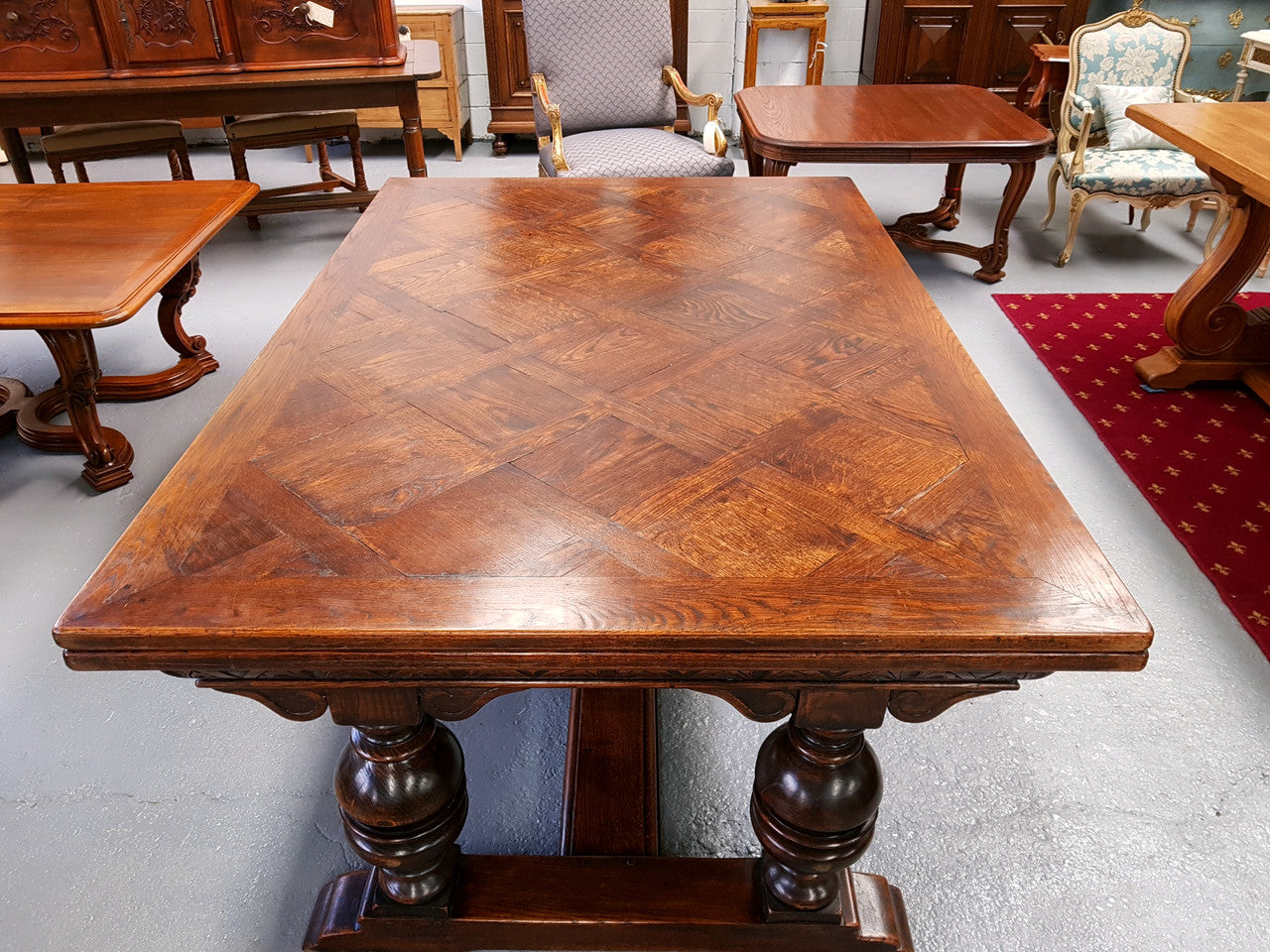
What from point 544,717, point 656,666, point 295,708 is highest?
point 656,666

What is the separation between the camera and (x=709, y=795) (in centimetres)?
166

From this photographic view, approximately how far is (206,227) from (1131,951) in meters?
2.70

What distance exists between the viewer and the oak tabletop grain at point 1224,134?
2516 millimetres

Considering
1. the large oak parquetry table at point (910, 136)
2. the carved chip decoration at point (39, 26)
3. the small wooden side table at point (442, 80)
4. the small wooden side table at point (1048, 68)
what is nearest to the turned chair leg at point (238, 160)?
the carved chip decoration at point (39, 26)

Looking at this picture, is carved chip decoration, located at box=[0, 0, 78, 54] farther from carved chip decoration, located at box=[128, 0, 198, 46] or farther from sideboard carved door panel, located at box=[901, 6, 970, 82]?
sideboard carved door panel, located at box=[901, 6, 970, 82]

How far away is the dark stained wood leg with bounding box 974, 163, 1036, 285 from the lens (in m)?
3.45

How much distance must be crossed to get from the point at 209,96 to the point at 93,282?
1.84 m

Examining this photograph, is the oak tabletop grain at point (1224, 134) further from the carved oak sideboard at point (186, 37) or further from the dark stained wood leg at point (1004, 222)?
the carved oak sideboard at point (186, 37)

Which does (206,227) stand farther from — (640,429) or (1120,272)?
(1120,272)

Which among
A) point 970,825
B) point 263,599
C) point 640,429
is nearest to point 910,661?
point 640,429

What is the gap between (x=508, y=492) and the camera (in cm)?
116

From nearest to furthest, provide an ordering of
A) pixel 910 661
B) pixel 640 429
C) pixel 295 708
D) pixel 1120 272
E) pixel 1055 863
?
pixel 910 661 → pixel 295 708 → pixel 640 429 → pixel 1055 863 → pixel 1120 272

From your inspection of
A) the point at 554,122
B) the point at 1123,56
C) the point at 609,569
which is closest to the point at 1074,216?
the point at 1123,56

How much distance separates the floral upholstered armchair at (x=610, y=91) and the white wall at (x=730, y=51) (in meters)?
1.93
